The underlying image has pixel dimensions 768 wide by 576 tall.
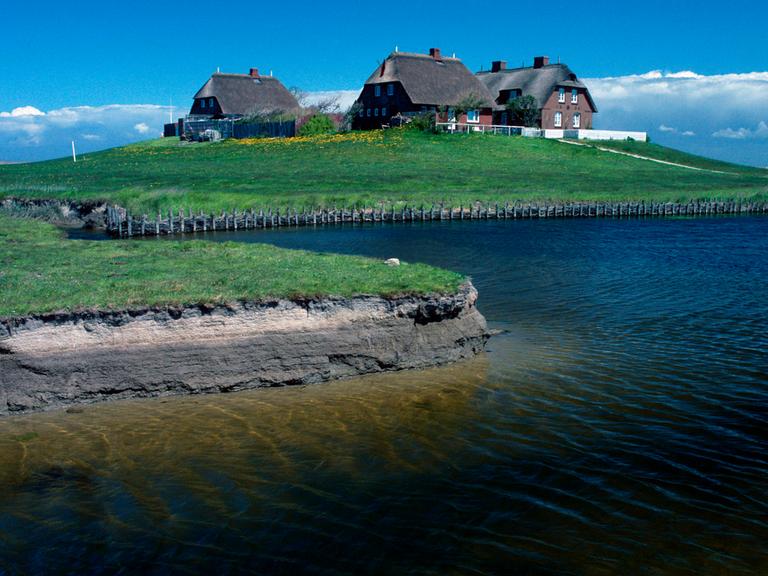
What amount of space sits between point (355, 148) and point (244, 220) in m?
31.2

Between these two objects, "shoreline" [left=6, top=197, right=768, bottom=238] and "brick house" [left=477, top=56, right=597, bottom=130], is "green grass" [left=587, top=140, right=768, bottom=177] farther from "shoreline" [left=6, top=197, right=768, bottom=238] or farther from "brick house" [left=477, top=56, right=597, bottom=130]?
A: "shoreline" [left=6, top=197, right=768, bottom=238]

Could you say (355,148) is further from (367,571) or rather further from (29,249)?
(367,571)

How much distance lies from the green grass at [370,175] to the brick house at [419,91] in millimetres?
8667

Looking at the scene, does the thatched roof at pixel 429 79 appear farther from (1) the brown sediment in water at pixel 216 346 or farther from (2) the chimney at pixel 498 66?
(1) the brown sediment in water at pixel 216 346

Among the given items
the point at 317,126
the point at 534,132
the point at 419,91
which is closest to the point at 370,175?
the point at 317,126

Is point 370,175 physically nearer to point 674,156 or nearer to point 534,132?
point 534,132

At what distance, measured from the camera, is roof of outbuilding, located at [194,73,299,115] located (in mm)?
97500

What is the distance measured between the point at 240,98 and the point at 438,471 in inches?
3754

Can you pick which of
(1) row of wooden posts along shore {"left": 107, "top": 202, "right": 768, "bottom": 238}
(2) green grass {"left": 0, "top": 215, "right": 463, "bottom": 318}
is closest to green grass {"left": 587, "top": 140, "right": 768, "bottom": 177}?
(1) row of wooden posts along shore {"left": 107, "top": 202, "right": 768, "bottom": 238}

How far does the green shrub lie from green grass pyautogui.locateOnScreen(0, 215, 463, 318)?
221 feet

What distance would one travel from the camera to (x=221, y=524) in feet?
31.0

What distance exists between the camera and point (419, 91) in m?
87.5

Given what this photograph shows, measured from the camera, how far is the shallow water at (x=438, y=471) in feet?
29.0

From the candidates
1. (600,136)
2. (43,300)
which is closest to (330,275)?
(43,300)
